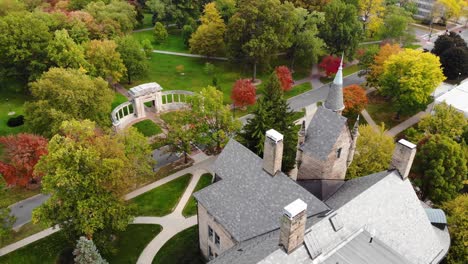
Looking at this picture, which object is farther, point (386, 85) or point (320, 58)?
point (320, 58)

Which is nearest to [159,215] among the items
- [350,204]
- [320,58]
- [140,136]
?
[140,136]

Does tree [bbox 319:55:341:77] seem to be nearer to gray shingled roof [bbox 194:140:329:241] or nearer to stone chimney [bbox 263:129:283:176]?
gray shingled roof [bbox 194:140:329:241]

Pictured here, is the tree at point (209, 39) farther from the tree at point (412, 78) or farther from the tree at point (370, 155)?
the tree at point (370, 155)

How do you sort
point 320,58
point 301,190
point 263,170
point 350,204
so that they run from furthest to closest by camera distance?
1. point 320,58
2. point 263,170
3. point 301,190
4. point 350,204

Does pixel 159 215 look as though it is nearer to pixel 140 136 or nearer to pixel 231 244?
pixel 140 136

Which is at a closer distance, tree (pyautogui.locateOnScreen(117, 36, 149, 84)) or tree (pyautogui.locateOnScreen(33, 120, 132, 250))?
tree (pyautogui.locateOnScreen(33, 120, 132, 250))

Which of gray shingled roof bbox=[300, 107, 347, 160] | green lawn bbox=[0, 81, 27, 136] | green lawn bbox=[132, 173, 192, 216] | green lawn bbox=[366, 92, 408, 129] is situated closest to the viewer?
gray shingled roof bbox=[300, 107, 347, 160]

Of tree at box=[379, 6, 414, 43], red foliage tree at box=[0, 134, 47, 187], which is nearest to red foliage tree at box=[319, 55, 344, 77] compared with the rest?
tree at box=[379, 6, 414, 43]
